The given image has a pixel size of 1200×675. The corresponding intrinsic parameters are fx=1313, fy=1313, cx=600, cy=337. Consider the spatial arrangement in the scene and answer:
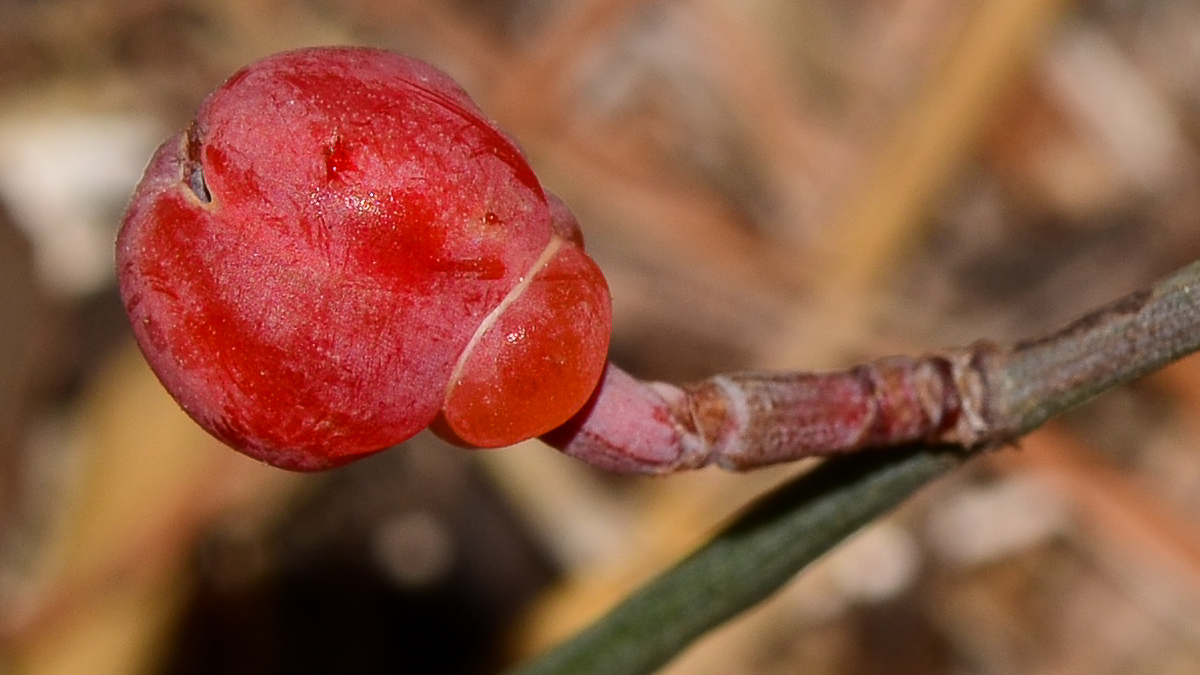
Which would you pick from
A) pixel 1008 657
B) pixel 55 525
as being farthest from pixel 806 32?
pixel 55 525

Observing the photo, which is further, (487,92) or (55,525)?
(487,92)

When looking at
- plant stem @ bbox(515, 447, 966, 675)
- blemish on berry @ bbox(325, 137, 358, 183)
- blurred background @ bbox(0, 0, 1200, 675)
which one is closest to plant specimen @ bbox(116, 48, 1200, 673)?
blemish on berry @ bbox(325, 137, 358, 183)

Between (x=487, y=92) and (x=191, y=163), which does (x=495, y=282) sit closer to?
(x=191, y=163)

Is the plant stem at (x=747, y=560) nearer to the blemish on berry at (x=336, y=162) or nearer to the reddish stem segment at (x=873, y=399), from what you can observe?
the reddish stem segment at (x=873, y=399)

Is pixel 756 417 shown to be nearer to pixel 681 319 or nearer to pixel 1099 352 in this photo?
pixel 1099 352

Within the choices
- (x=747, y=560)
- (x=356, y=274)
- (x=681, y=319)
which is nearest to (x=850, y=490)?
(x=747, y=560)

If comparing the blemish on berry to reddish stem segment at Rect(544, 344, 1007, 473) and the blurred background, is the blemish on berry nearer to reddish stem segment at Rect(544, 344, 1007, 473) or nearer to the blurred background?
reddish stem segment at Rect(544, 344, 1007, 473)
